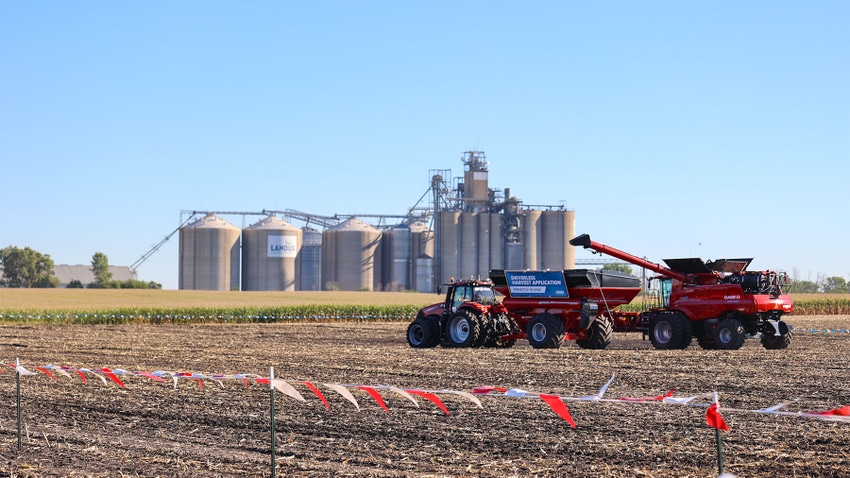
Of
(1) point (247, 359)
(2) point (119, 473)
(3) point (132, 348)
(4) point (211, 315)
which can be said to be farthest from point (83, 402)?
(4) point (211, 315)

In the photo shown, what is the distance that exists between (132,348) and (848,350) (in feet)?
56.3

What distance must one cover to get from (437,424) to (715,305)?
13942mm

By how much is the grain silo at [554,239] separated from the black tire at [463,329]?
2255 inches

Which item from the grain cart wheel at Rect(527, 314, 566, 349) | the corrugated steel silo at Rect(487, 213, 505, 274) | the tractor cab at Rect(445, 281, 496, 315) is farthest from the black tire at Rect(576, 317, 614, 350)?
the corrugated steel silo at Rect(487, 213, 505, 274)

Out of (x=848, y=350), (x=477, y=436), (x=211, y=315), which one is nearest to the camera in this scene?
(x=477, y=436)

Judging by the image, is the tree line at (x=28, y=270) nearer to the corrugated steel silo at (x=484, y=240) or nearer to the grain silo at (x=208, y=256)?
the grain silo at (x=208, y=256)

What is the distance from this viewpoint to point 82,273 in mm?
124250

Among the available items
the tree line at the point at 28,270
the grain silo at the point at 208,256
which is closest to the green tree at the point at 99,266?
the tree line at the point at 28,270

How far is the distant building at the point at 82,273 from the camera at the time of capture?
400 feet

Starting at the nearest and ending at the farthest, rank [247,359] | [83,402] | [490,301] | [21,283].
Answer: [83,402] → [247,359] → [490,301] → [21,283]

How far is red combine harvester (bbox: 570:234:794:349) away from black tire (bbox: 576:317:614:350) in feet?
3.06

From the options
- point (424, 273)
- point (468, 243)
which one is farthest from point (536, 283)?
point (424, 273)

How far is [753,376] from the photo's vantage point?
57.3 feet

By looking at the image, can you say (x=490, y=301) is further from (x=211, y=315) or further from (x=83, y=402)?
(x=211, y=315)
